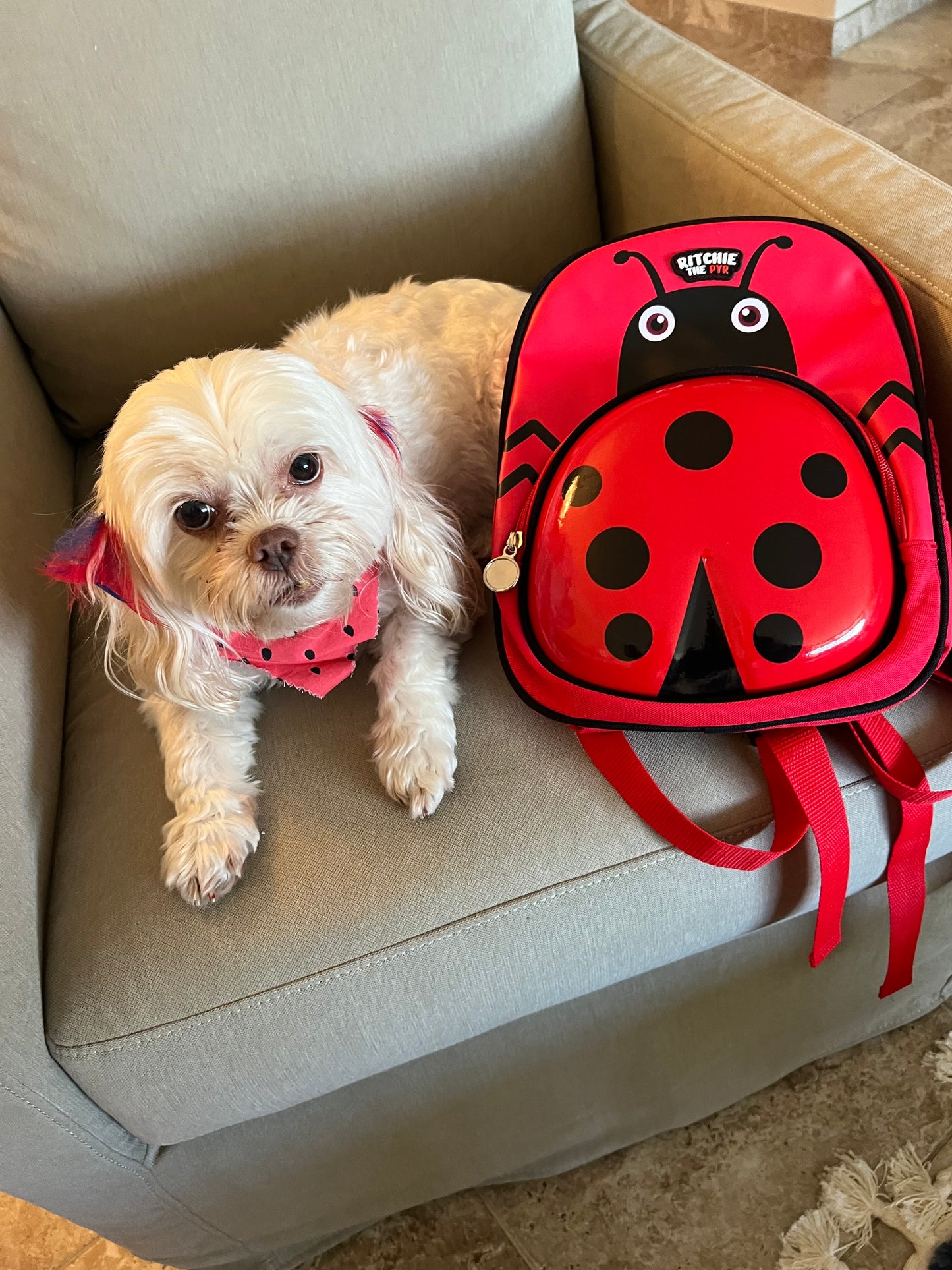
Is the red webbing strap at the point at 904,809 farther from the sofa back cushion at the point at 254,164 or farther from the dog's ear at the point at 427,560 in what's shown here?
the sofa back cushion at the point at 254,164

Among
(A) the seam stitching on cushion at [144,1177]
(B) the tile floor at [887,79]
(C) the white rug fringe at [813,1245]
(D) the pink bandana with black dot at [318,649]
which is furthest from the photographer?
(B) the tile floor at [887,79]

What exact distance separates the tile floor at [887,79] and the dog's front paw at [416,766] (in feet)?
7.10

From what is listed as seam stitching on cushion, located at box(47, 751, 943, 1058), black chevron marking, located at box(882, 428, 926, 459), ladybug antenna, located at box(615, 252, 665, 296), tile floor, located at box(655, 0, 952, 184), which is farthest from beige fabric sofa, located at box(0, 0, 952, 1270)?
tile floor, located at box(655, 0, 952, 184)

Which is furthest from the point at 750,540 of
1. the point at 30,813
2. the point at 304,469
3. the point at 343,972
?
the point at 30,813

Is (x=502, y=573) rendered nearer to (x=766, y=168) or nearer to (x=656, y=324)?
(x=656, y=324)

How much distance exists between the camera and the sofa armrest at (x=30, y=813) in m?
0.85

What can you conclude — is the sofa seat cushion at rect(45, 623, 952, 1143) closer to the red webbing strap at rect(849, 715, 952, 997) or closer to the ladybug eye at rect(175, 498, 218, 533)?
the red webbing strap at rect(849, 715, 952, 997)

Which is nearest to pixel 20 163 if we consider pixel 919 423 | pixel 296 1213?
pixel 919 423

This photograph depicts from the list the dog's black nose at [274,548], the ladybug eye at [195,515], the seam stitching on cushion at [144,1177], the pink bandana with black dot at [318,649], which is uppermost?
the ladybug eye at [195,515]

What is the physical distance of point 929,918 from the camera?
3.70 ft

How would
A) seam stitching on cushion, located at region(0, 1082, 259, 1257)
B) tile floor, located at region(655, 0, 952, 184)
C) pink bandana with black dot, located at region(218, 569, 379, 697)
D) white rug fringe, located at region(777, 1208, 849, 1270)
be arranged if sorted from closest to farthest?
seam stitching on cushion, located at region(0, 1082, 259, 1257) < pink bandana with black dot, located at region(218, 569, 379, 697) < white rug fringe, located at region(777, 1208, 849, 1270) < tile floor, located at region(655, 0, 952, 184)

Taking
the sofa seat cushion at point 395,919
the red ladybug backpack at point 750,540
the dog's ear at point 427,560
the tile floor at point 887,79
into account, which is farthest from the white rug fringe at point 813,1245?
the tile floor at point 887,79

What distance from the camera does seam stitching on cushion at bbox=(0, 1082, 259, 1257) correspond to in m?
0.85

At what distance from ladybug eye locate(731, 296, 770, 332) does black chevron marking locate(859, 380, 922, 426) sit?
0.15m
